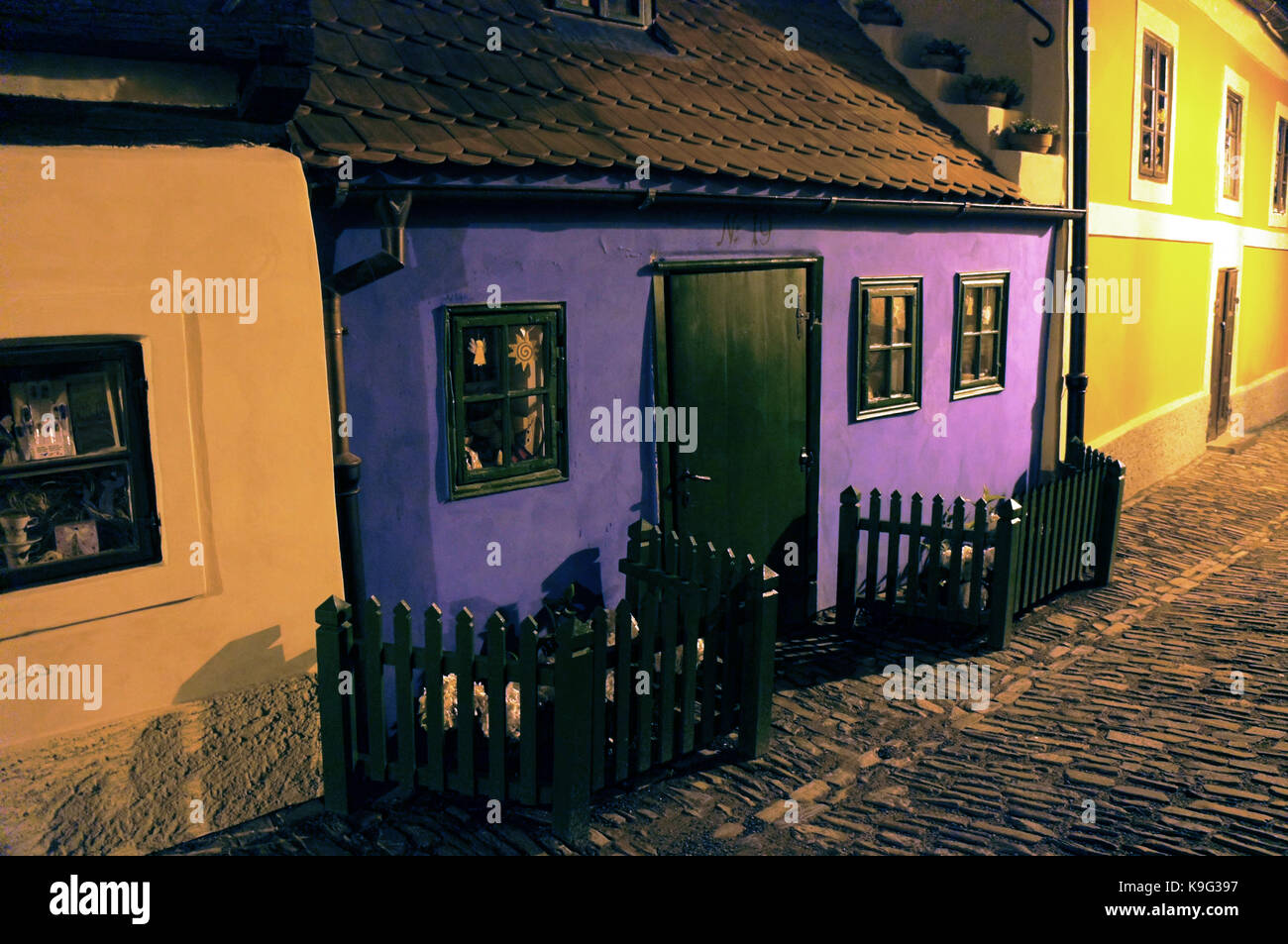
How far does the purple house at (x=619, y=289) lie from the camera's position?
5.25 metres

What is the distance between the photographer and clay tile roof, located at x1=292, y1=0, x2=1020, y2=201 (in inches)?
212

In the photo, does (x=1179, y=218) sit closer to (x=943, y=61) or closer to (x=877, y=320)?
(x=943, y=61)

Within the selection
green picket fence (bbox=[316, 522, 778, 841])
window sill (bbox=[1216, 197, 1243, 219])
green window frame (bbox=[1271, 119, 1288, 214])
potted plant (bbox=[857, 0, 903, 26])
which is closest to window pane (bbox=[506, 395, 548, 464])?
green picket fence (bbox=[316, 522, 778, 841])

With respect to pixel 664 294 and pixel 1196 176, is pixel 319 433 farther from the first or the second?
pixel 1196 176

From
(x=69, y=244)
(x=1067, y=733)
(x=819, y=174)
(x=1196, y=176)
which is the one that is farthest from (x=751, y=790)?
(x=1196, y=176)

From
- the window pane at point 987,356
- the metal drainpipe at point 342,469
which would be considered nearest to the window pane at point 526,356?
the metal drainpipe at point 342,469

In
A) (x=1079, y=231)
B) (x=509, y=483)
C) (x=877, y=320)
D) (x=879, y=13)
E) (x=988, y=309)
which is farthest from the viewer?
(x=879, y=13)

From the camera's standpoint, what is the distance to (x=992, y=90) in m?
10.2

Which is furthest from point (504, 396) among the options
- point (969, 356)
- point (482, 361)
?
point (969, 356)

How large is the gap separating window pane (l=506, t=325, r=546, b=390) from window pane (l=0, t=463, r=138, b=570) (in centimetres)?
240

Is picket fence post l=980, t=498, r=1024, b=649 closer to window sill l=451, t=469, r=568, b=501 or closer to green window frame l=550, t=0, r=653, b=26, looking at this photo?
window sill l=451, t=469, r=568, b=501

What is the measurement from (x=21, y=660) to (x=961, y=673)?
5.44 metres

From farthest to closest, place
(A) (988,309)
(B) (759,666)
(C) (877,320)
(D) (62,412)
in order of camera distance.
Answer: (A) (988,309) → (C) (877,320) → (B) (759,666) → (D) (62,412)

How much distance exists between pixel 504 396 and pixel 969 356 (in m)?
5.40
